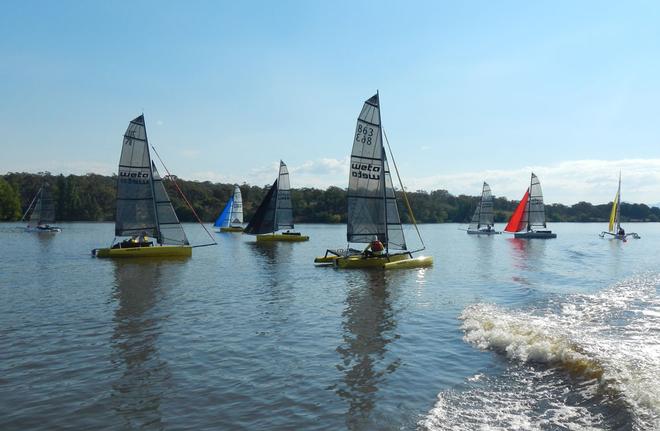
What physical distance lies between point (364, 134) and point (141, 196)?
52.1ft

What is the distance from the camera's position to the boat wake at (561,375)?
8.09m

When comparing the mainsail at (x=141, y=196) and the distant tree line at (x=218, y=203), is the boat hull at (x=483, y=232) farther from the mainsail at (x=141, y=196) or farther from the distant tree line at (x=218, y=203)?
the distant tree line at (x=218, y=203)

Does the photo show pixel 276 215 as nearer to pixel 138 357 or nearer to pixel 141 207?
pixel 141 207

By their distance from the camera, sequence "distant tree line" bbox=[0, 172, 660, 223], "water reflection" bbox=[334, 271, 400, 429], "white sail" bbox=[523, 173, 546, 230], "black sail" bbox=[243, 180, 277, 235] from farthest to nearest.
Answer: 1. "distant tree line" bbox=[0, 172, 660, 223]
2. "white sail" bbox=[523, 173, 546, 230]
3. "black sail" bbox=[243, 180, 277, 235]
4. "water reflection" bbox=[334, 271, 400, 429]

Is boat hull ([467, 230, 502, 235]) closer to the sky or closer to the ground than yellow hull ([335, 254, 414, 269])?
closer to the sky

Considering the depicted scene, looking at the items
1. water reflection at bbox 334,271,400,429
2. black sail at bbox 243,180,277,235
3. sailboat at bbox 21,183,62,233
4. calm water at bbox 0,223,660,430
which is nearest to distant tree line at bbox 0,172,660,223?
sailboat at bbox 21,183,62,233

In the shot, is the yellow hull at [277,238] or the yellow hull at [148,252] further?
the yellow hull at [277,238]

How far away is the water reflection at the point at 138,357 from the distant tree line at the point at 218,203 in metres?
105

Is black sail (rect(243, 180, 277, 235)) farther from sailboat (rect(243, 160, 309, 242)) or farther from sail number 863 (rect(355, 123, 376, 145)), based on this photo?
sail number 863 (rect(355, 123, 376, 145))

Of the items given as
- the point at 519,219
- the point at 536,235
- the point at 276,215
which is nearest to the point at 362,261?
the point at 276,215

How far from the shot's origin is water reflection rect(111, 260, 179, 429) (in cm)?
828

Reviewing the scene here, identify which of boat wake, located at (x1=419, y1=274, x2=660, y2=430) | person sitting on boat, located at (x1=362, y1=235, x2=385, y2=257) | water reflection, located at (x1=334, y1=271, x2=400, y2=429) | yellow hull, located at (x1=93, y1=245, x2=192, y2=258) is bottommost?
water reflection, located at (x1=334, y1=271, x2=400, y2=429)

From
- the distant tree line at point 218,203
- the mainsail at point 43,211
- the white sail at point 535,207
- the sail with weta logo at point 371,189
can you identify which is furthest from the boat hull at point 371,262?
the distant tree line at point 218,203

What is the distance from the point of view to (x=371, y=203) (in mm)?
30375
